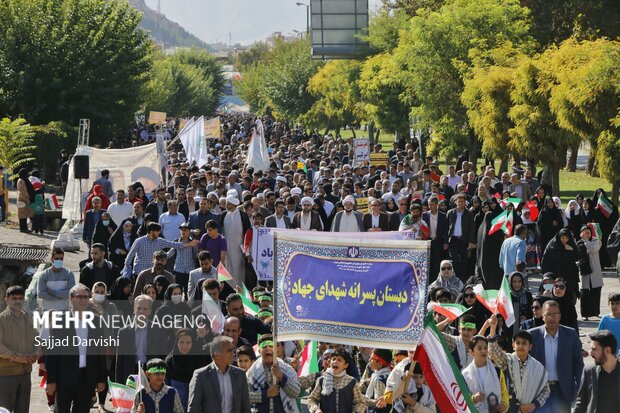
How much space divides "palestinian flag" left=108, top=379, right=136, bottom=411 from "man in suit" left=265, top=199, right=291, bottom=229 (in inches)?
331

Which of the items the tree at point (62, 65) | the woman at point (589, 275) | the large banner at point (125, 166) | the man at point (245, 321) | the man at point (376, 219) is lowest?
the woman at point (589, 275)

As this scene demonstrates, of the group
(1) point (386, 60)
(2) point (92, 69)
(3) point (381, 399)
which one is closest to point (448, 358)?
(3) point (381, 399)

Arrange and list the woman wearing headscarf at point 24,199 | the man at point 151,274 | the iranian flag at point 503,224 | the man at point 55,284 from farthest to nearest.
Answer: the woman wearing headscarf at point 24,199, the iranian flag at point 503,224, the man at point 151,274, the man at point 55,284

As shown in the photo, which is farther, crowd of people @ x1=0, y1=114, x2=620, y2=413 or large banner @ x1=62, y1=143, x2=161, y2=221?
large banner @ x1=62, y1=143, x2=161, y2=221

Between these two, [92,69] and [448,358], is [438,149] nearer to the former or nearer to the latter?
[92,69]

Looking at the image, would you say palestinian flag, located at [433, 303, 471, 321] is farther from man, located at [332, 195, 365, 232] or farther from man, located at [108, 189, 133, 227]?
man, located at [108, 189, 133, 227]

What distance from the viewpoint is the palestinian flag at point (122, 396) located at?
1116 centimetres

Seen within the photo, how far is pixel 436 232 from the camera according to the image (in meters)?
20.1

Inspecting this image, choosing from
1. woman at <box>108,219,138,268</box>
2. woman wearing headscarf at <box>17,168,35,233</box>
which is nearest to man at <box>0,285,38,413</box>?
woman at <box>108,219,138,268</box>

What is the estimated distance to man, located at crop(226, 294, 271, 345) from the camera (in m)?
12.7

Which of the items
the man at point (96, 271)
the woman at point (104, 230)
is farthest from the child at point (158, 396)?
the woman at point (104, 230)

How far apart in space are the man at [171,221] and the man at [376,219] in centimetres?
→ 264

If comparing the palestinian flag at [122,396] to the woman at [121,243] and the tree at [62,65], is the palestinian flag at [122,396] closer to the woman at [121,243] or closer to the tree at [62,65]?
the woman at [121,243]

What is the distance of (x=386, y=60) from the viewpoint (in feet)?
171
